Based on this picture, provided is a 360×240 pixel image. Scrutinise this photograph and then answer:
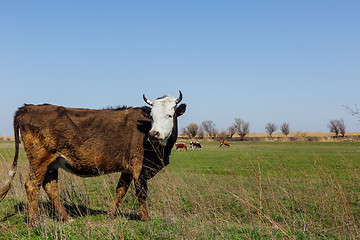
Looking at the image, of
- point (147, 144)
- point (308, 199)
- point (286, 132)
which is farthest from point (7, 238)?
point (286, 132)

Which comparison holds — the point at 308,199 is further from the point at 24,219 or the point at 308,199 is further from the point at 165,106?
the point at 24,219

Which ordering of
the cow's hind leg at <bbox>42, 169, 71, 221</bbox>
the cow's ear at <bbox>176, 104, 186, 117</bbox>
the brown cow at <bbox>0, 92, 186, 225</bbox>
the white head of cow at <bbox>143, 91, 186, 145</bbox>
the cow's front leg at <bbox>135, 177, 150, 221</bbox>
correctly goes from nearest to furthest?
1. the brown cow at <bbox>0, 92, 186, 225</bbox>
2. the white head of cow at <bbox>143, 91, 186, 145</bbox>
3. the cow's front leg at <bbox>135, 177, 150, 221</bbox>
4. the cow's hind leg at <bbox>42, 169, 71, 221</bbox>
5. the cow's ear at <bbox>176, 104, 186, 117</bbox>

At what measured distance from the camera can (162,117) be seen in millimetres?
7215

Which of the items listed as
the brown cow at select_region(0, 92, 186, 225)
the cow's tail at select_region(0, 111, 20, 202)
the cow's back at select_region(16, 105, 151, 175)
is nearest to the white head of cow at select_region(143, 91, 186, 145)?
the brown cow at select_region(0, 92, 186, 225)

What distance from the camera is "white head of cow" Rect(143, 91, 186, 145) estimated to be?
693 cm

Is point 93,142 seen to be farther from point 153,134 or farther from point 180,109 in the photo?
point 180,109

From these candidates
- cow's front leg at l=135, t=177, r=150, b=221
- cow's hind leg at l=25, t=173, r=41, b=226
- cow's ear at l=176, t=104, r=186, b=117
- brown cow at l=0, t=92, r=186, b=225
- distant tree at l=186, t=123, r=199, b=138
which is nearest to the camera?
cow's hind leg at l=25, t=173, r=41, b=226

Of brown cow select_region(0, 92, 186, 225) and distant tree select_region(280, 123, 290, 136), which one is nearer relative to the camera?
brown cow select_region(0, 92, 186, 225)

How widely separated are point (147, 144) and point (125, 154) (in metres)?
0.56

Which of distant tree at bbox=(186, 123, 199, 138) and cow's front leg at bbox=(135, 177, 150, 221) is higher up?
distant tree at bbox=(186, 123, 199, 138)

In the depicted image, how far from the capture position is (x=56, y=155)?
6.78m

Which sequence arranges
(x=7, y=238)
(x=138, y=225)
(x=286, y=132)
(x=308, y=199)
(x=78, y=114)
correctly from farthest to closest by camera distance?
(x=286, y=132) → (x=308, y=199) → (x=78, y=114) → (x=138, y=225) → (x=7, y=238)

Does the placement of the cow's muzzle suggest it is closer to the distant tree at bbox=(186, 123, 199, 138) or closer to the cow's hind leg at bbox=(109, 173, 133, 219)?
the cow's hind leg at bbox=(109, 173, 133, 219)

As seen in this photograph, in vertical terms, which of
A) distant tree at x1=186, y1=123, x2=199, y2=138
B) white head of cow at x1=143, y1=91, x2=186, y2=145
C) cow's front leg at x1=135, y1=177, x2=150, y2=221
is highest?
distant tree at x1=186, y1=123, x2=199, y2=138
